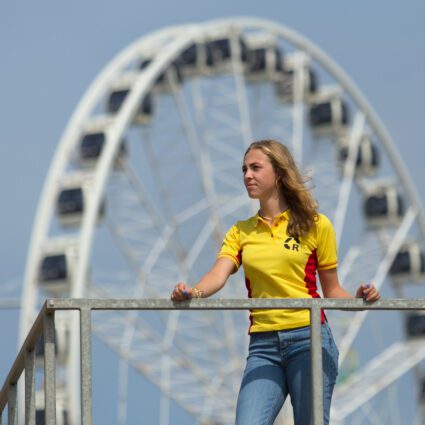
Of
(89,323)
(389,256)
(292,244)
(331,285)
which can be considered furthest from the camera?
(389,256)

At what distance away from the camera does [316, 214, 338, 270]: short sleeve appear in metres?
6.52

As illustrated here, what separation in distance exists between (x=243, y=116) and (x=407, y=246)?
294 inches

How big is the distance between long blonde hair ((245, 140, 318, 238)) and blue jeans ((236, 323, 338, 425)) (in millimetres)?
423

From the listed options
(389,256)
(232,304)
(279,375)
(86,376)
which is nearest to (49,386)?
(86,376)

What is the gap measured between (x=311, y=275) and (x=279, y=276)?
162mm

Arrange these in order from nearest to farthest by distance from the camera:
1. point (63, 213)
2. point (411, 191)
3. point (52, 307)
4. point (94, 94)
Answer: point (52, 307) < point (63, 213) < point (94, 94) < point (411, 191)

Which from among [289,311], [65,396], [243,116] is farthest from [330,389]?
[243,116]

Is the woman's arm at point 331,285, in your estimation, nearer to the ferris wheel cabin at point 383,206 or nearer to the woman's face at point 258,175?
the woman's face at point 258,175

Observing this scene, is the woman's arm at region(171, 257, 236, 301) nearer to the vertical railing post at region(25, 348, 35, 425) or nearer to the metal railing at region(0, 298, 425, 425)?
the metal railing at region(0, 298, 425, 425)

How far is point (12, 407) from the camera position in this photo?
6.87m

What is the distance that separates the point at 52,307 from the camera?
19.4 feet

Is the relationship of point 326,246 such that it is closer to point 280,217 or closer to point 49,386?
point 280,217

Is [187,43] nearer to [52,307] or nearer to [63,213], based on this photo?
[63,213]

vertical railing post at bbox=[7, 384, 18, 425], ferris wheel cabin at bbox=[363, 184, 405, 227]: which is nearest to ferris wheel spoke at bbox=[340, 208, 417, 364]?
ferris wheel cabin at bbox=[363, 184, 405, 227]
